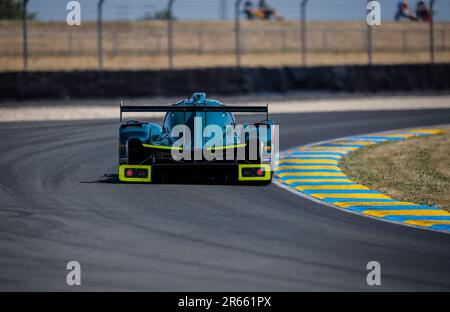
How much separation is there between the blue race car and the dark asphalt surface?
222 millimetres

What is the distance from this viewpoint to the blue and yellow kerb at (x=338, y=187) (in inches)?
429

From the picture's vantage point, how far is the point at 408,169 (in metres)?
14.9

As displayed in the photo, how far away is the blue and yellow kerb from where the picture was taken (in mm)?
10898

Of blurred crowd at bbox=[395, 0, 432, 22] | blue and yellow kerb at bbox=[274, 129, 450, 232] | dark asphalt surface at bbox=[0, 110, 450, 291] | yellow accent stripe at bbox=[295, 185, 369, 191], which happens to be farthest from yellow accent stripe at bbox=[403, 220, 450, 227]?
blurred crowd at bbox=[395, 0, 432, 22]

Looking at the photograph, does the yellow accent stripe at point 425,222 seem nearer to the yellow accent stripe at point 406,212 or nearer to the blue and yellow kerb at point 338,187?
the blue and yellow kerb at point 338,187

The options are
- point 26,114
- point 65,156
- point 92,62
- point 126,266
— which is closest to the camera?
point 126,266

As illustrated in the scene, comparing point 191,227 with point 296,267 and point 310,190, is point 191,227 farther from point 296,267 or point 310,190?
point 310,190

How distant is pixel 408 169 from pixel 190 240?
22.2ft

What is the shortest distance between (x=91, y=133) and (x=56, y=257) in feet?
38.5

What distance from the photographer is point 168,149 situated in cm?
1255

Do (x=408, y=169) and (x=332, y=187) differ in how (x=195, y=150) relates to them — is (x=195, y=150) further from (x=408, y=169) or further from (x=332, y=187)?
(x=408, y=169)

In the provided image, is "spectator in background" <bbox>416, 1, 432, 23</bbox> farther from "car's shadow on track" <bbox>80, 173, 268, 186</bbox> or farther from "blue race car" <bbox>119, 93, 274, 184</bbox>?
"car's shadow on track" <bbox>80, 173, 268, 186</bbox>

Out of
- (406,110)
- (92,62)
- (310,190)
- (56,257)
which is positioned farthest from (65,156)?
(92,62)

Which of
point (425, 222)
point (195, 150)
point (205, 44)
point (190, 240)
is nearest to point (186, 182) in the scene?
point (195, 150)
